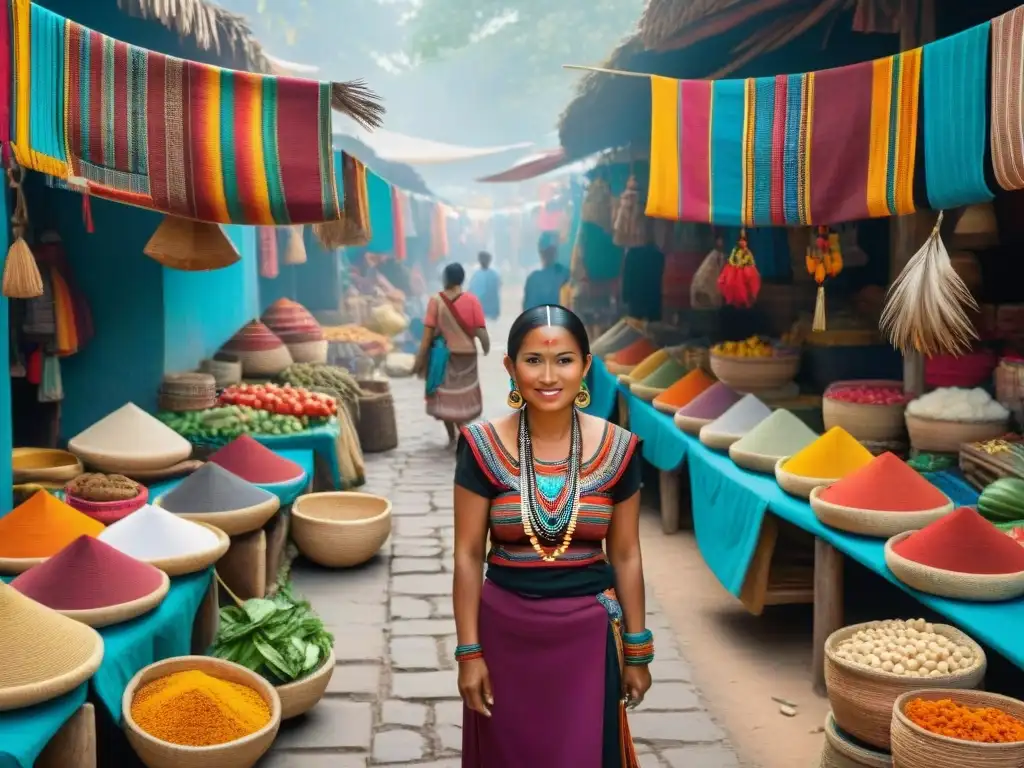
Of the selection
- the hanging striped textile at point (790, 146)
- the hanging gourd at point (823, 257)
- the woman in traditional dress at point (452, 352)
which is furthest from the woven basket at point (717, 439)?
the woman in traditional dress at point (452, 352)

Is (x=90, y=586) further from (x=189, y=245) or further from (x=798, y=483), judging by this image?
(x=798, y=483)

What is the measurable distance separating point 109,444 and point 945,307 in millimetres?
3952

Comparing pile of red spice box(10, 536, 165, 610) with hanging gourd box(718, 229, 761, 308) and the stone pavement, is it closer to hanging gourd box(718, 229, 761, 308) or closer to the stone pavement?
the stone pavement

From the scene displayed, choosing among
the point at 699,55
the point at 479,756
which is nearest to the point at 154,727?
the point at 479,756

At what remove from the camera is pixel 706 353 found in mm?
8180

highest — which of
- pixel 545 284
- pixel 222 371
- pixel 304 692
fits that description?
pixel 545 284

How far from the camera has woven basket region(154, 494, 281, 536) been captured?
471 centimetres

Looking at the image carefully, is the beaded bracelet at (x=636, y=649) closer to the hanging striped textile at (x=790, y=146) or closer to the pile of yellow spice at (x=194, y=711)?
the pile of yellow spice at (x=194, y=711)

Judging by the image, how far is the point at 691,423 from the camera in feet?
21.6

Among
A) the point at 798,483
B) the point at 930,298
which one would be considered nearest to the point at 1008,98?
the point at 930,298

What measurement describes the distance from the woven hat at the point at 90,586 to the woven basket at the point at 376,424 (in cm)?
605

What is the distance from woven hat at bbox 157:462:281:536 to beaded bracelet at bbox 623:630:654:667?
2.54 meters

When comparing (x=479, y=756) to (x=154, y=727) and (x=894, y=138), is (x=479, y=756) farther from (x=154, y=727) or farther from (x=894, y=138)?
(x=894, y=138)

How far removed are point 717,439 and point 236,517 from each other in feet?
8.75
